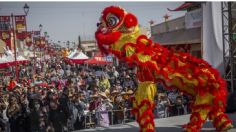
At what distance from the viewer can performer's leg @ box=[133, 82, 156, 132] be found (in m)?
5.88

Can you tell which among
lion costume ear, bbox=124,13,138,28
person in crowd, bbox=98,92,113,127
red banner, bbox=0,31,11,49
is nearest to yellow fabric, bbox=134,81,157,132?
lion costume ear, bbox=124,13,138,28

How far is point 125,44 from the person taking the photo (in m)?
6.07

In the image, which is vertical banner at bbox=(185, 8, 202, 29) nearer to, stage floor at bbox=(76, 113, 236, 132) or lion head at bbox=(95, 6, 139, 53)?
stage floor at bbox=(76, 113, 236, 132)

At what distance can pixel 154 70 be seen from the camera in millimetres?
6051

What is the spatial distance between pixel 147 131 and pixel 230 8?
575cm

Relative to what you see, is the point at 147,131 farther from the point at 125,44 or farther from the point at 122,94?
the point at 122,94

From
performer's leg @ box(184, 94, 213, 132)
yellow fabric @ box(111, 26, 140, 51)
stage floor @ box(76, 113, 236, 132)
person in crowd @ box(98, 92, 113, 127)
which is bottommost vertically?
stage floor @ box(76, 113, 236, 132)

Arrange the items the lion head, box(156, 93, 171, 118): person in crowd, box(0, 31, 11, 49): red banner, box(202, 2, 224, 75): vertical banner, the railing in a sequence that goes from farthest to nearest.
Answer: box(0, 31, 11, 49): red banner → box(202, 2, 224, 75): vertical banner → box(156, 93, 171, 118): person in crowd → the railing → the lion head

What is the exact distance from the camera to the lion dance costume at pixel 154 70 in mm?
5992

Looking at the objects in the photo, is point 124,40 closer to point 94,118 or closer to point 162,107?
point 94,118

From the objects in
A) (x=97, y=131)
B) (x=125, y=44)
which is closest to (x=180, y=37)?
(x=97, y=131)

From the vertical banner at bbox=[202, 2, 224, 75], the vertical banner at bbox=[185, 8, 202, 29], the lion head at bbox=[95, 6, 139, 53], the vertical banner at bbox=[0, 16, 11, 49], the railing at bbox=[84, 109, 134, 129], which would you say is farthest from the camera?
the vertical banner at bbox=[0, 16, 11, 49]

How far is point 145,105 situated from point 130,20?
4.87 ft

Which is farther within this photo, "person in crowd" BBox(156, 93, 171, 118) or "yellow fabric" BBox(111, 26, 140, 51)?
"person in crowd" BBox(156, 93, 171, 118)
